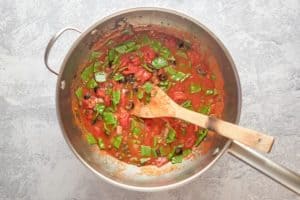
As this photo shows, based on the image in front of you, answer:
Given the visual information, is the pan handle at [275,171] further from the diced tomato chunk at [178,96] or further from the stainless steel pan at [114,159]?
the diced tomato chunk at [178,96]

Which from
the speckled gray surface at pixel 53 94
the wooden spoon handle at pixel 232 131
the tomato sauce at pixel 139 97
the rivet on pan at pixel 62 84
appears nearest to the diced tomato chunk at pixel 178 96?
the tomato sauce at pixel 139 97

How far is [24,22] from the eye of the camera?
5.51ft

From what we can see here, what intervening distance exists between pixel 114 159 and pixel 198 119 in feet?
1.00

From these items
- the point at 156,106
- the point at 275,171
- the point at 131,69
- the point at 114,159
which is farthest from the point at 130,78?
the point at 275,171

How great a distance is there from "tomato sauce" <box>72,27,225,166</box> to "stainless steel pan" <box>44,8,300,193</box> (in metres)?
0.03

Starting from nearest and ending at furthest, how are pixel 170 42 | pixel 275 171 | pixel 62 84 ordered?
pixel 275 171, pixel 62 84, pixel 170 42

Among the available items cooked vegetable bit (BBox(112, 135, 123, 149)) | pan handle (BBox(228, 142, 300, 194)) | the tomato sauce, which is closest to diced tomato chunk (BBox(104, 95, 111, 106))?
the tomato sauce

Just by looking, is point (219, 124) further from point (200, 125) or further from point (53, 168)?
point (53, 168)

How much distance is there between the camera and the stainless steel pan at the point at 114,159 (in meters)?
1.48

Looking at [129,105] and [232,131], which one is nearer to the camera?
[232,131]

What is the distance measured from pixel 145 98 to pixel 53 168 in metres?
0.37

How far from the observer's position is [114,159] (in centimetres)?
159

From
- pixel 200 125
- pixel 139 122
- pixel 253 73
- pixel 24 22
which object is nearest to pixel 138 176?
pixel 139 122

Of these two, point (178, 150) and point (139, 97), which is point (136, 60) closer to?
point (139, 97)
